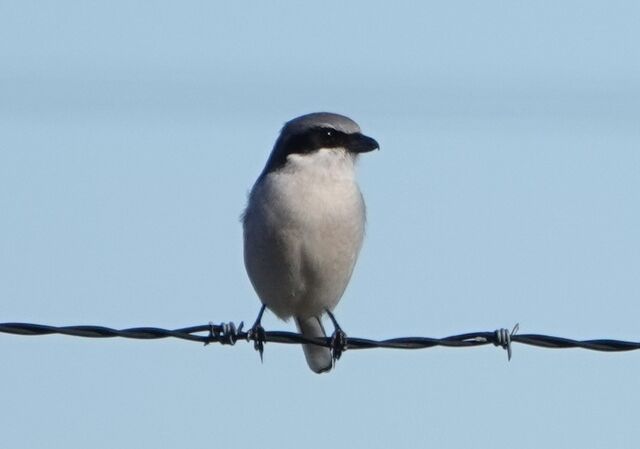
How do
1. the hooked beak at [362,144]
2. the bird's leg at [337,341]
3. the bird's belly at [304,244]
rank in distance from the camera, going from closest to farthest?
the bird's leg at [337,341]
the bird's belly at [304,244]
the hooked beak at [362,144]

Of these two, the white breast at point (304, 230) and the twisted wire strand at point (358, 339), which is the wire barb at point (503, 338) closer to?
the twisted wire strand at point (358, 339)

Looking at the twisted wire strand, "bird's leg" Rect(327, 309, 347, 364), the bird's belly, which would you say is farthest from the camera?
the bird's belly

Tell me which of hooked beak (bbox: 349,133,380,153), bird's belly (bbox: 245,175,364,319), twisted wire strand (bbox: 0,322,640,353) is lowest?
twisted wire strand (bbox: 0,322,640,353)

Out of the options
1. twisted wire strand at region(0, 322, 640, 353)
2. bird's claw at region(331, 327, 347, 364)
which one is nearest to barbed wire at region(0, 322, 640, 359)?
twisted wire strand at region(0, 322, 640, 353)

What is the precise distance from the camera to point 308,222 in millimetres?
7352

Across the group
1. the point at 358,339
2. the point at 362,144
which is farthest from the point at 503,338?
the point at 362,144

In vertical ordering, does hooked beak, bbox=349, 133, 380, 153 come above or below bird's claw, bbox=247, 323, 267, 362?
above

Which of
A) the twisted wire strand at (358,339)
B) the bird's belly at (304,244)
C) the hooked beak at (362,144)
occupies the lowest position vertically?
the twisted wire strand at (358,339)

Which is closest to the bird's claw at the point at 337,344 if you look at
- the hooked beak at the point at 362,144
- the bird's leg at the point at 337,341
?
the bird's leg at the point at 337,341

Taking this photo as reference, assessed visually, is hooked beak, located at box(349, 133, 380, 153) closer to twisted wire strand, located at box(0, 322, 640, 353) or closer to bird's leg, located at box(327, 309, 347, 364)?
bird's leg, located at box(327, 309, 347, 364)

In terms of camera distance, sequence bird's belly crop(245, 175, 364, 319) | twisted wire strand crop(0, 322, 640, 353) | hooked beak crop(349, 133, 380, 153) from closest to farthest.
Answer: twisted wire strand crop(0, 322, 640, 353) → bird's belly crop(245, 175, 364, 319) → hooked beak crop(349, 133, 380, 153)

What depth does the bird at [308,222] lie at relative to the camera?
7363 millimetres

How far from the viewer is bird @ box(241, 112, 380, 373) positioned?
7.36 meters

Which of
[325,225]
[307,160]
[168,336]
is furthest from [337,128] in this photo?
[168,336]
